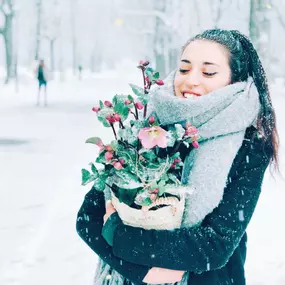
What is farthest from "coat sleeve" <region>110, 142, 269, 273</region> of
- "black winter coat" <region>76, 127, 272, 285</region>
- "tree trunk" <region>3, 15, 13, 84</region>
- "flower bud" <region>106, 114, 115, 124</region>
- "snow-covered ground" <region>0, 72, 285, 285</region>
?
"tree trunk" <region>3, 15, 13, 84</region>

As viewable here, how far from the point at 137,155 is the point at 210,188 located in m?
0.29

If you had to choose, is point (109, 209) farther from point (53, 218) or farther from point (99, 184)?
point (53, 218)

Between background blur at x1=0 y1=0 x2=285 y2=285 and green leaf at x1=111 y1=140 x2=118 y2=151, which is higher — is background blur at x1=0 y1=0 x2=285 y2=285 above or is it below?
below

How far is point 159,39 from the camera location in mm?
31203

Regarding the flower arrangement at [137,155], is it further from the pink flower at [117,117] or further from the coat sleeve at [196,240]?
the coat sleeve at [196,240]

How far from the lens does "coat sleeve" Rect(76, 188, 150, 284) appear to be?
177 cm

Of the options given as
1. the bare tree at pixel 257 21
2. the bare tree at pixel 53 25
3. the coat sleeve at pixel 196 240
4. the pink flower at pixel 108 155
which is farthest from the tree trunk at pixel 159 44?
the pink flower at pixel 108 155

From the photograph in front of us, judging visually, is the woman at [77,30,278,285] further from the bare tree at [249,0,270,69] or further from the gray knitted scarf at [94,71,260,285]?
the bare tree at [249,0,270,69]

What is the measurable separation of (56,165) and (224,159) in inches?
278

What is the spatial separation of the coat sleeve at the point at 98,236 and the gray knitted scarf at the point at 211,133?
6.7 inches

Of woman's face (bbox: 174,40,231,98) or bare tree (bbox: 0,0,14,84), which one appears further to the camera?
bare tree (bbox: 0,0,14,84)

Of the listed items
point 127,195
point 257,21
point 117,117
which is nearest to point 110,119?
point 117,117

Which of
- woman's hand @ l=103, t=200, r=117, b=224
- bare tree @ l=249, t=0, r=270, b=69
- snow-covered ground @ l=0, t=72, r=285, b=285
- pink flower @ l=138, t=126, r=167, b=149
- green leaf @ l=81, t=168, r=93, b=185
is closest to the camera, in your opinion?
pink flower @ l=138, t=126, r=167, b=149

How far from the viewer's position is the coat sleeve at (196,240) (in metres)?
1.68
